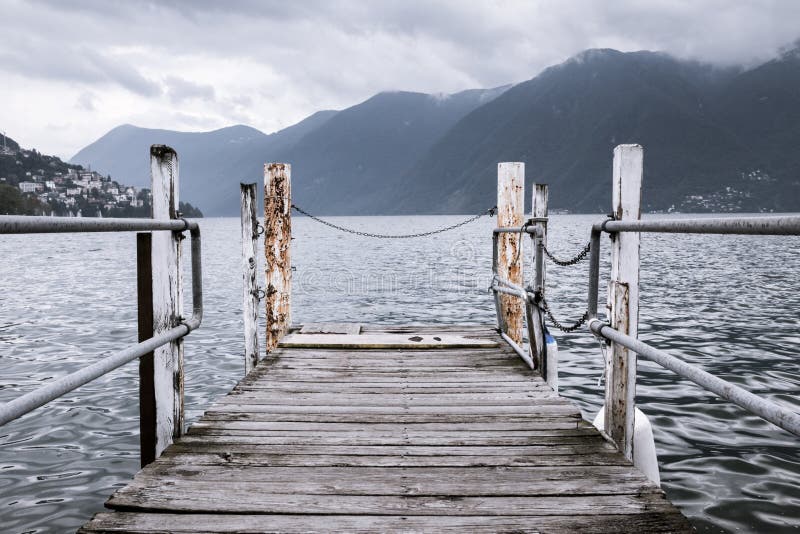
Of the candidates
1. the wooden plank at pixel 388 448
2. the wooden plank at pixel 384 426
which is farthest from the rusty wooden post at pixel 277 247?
the wooden plank at pixel 388 448

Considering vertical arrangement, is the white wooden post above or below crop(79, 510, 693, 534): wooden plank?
above

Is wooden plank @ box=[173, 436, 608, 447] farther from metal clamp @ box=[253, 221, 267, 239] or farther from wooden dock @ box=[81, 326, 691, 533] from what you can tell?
metal clamp @ box=[253, 221, 267, 239]

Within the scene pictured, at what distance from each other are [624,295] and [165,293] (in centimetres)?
271

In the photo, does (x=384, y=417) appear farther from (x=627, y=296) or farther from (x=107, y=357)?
(x=107, y=357)

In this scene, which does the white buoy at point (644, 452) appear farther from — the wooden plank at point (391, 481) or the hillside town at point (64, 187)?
the hillside town at point (64, 187)

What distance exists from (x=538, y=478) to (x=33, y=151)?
19883cm

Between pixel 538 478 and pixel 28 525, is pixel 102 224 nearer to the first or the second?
pixel 538 478

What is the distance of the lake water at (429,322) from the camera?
5.09 m

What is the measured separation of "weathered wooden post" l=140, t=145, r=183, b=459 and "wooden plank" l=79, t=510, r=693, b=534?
37.1 inches

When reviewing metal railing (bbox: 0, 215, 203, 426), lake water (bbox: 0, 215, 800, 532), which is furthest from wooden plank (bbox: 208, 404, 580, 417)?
lake water (bbox: 0, 215, 800, 532)

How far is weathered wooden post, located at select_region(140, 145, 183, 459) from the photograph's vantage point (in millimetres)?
3168

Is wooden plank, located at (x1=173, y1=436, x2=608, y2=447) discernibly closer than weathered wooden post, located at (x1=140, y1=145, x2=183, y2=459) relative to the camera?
No

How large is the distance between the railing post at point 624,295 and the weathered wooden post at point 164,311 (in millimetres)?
2616

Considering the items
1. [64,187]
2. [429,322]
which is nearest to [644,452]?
[429,322]
